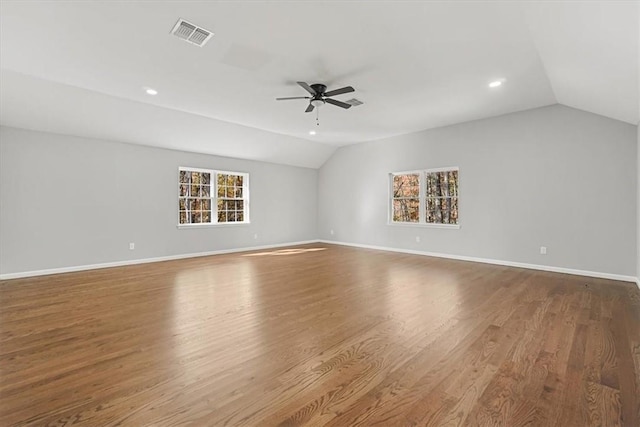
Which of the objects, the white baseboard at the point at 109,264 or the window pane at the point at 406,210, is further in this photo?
the window pane at the point at 406,210

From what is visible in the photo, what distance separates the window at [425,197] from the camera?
660cm

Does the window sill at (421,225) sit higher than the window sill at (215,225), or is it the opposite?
the window sill at (215,225)

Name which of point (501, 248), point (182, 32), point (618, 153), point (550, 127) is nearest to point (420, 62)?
point (182, 32)

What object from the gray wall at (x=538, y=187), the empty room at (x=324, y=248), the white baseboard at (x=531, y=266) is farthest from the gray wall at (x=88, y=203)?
the gray wall at (x=538, y=187)

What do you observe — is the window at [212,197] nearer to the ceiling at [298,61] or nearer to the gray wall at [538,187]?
the ceiling at [298,61]

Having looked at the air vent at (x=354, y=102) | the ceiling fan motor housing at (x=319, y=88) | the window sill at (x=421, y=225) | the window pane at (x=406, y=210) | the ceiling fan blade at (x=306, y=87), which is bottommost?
the window sill at (x=421, y=225)

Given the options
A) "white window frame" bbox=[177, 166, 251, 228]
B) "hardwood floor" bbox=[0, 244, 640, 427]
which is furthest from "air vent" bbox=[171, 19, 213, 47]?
"white window frame" bbox=[177, 166, 251, 228]

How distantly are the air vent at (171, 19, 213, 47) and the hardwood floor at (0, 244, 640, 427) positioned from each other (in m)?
2.82

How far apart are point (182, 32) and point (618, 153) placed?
6227 mm

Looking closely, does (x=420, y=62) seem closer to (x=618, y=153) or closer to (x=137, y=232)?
(x=618, y=153)

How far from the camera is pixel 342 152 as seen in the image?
882 centimetres

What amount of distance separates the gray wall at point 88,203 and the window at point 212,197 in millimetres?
241

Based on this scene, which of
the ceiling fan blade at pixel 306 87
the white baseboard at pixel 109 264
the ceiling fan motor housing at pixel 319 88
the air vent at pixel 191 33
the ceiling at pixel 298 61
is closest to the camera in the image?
the ceiling at pixel 298 61

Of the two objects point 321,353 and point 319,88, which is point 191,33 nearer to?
point 319,88
